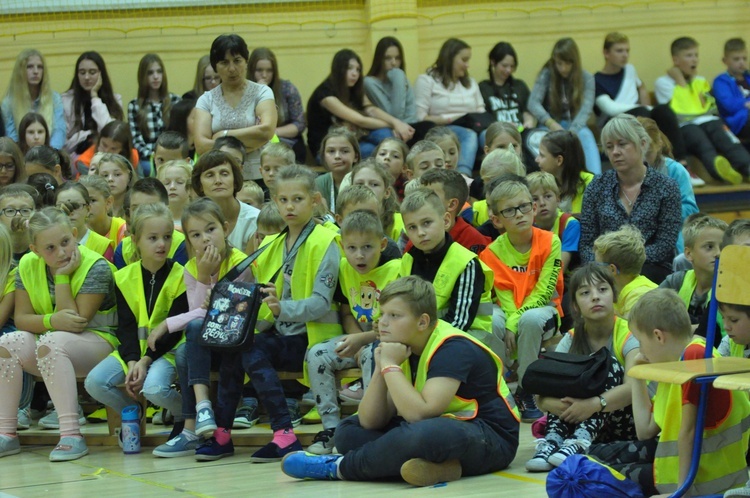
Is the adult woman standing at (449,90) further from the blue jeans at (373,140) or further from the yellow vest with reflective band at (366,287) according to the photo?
the yellow vest with reflective band at (366,287)

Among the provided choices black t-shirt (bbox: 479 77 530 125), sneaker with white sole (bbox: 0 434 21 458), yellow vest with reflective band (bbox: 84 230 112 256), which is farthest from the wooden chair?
black t-shirt (bbox: 479 77 530 125)

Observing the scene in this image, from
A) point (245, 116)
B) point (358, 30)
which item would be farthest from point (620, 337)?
point (358, 30)

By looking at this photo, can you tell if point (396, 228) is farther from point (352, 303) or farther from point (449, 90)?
point (449, 90)

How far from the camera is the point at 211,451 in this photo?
5438 millimetres

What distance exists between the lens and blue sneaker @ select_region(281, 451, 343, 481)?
4.83 metres

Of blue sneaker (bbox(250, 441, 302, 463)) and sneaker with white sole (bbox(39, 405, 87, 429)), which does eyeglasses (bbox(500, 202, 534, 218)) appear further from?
sneaker with white sole (bbox(39, 405, 87, 429))

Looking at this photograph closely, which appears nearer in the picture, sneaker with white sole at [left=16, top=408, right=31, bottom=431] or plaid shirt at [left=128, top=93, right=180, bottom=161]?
sneaker with white sole at [left=16, top=408, right=31, bottom=431]

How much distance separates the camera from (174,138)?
840cm

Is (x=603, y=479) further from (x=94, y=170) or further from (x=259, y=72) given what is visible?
(x=259, y=72)

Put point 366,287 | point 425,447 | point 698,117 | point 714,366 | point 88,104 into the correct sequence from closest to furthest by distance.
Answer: point 714,366 → point 425,447 → point 366,287 → point 88,104 → point 698,117

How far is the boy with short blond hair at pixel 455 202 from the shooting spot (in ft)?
20.9

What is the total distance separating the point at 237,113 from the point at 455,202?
2364mm

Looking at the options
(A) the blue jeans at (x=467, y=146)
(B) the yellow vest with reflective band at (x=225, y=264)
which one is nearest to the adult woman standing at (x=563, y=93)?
(A) the blue jeans at (x=467, y=146)

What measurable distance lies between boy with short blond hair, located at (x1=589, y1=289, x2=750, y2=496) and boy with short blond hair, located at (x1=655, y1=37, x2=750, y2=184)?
20.8 feet
